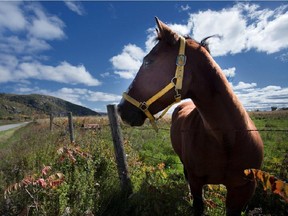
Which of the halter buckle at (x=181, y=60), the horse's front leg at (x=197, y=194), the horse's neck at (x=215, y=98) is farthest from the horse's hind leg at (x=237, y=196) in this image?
the halter buckle at (x=181, y=60)

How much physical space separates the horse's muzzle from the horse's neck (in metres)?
0.65

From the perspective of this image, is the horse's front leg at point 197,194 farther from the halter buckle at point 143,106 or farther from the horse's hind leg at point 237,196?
the halter buckle at point 143,106

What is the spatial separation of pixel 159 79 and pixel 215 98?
2.18 ft

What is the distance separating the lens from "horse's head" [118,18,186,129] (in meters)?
2.81

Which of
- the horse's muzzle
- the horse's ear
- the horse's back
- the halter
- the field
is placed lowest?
the field

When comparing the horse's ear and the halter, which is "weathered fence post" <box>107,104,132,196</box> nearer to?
the halter

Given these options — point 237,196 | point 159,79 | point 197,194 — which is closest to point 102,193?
point 197,194

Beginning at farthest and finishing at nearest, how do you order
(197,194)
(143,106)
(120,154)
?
(120,154)
(197,194)
(143,106)

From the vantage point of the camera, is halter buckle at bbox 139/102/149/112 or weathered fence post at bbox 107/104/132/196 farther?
weathered fence post at bbox 107/104/132/196

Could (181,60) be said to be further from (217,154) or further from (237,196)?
(237,196)

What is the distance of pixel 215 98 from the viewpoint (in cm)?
281

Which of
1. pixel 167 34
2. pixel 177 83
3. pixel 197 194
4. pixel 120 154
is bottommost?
pixel 197 194

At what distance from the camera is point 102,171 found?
540 cm

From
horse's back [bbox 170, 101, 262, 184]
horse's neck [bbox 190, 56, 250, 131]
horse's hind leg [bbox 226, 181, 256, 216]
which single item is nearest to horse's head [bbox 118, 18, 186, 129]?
horse's neck [bbox 190, 56, 250, 131]
